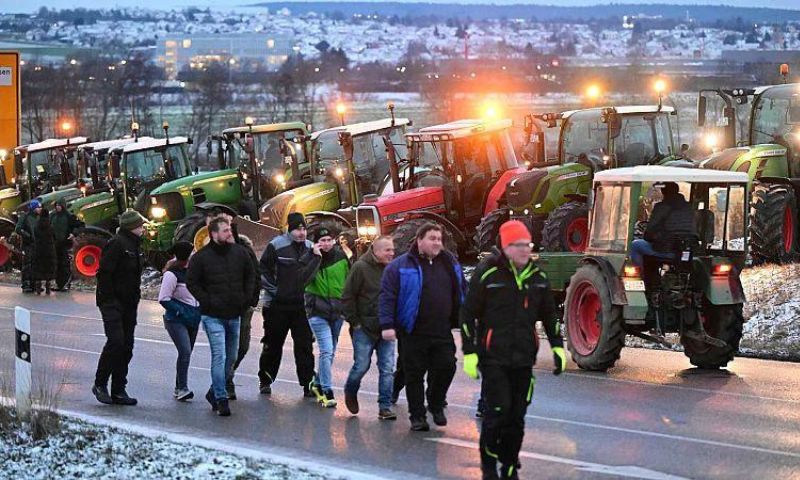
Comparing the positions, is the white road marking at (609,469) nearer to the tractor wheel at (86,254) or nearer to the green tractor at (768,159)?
the green tractor at (768,159)

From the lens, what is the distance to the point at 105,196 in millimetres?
39656

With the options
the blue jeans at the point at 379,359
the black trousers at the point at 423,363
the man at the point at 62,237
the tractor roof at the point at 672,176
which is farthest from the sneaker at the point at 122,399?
the man at the point at 62,237

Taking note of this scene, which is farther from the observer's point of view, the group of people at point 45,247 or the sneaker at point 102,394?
the group of people at point 45,247

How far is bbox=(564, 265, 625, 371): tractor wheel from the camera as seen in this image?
1741cm

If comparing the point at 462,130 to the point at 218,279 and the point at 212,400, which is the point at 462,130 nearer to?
the point at 212,400

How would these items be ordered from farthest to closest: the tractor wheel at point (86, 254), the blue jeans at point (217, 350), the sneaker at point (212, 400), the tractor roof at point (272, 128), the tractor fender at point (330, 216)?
the tractor wheel at point (86, 254) → the tractor roof at point (272, 128) → the tractor fender at point (330, 216) → the sneaker at point (212, 400) → the blue jeans at point (217, 350)

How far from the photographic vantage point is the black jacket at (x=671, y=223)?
1769cm

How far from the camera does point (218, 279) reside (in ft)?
49.8

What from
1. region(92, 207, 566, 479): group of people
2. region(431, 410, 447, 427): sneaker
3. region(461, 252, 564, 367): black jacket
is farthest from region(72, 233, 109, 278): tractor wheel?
region(461, 252, 564, 367): black jacket

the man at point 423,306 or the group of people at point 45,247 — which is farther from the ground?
the man at point 423,306

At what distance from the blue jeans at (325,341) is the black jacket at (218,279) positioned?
0.72 m

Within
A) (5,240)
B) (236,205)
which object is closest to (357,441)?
(236,205)

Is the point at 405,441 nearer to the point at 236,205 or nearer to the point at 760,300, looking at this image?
the point at 760,300

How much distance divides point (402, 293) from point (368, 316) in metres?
1.06
